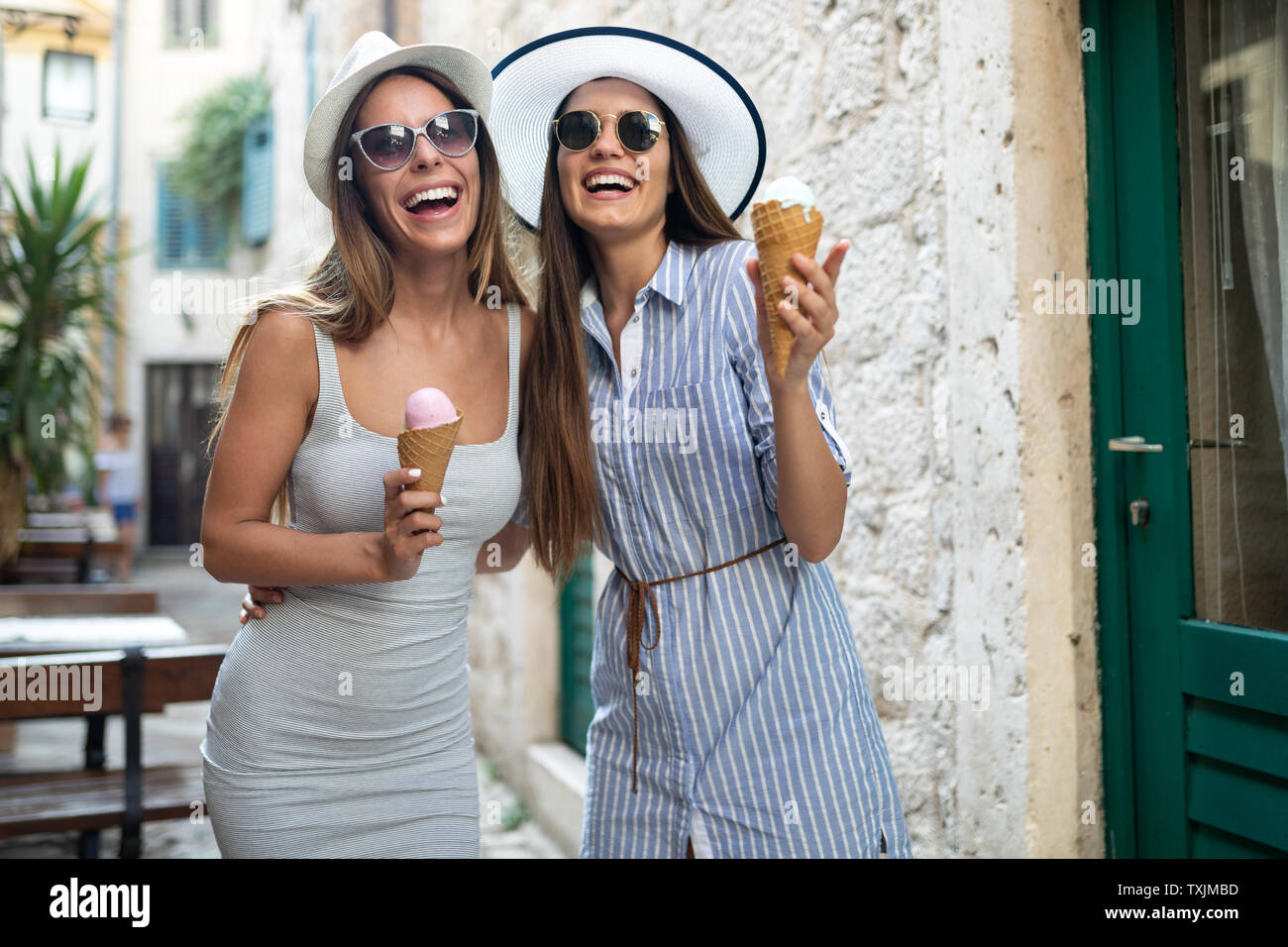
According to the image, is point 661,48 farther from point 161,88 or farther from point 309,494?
point 161,88

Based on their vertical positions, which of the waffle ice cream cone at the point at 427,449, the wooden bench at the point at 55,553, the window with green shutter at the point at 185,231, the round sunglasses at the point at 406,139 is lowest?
the wooden bench at the point at 55,553

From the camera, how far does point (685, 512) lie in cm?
178

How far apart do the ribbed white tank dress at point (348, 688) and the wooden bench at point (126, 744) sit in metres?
1.45

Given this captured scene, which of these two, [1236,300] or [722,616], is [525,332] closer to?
[722,616]

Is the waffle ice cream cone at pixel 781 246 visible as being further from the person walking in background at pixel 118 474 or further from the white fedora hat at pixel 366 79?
the person walking in background at pixel 118 474

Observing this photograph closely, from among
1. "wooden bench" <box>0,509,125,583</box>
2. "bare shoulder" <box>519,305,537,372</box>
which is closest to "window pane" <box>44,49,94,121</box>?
"wooden bench" <box>0,509,125,583</box>

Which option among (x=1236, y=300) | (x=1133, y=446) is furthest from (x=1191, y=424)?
(x=1236, y=300)

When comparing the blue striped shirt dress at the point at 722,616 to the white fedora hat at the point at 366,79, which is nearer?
the blue striped shirt dress at the point at 722,616

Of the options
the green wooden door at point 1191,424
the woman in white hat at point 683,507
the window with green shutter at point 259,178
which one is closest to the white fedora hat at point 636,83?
the woman in white hat at point 683,507

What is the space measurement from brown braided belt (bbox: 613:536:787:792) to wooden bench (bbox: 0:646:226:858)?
1813 mm

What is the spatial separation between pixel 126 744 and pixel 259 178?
1544 centimetres

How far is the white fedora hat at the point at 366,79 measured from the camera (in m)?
1.89
